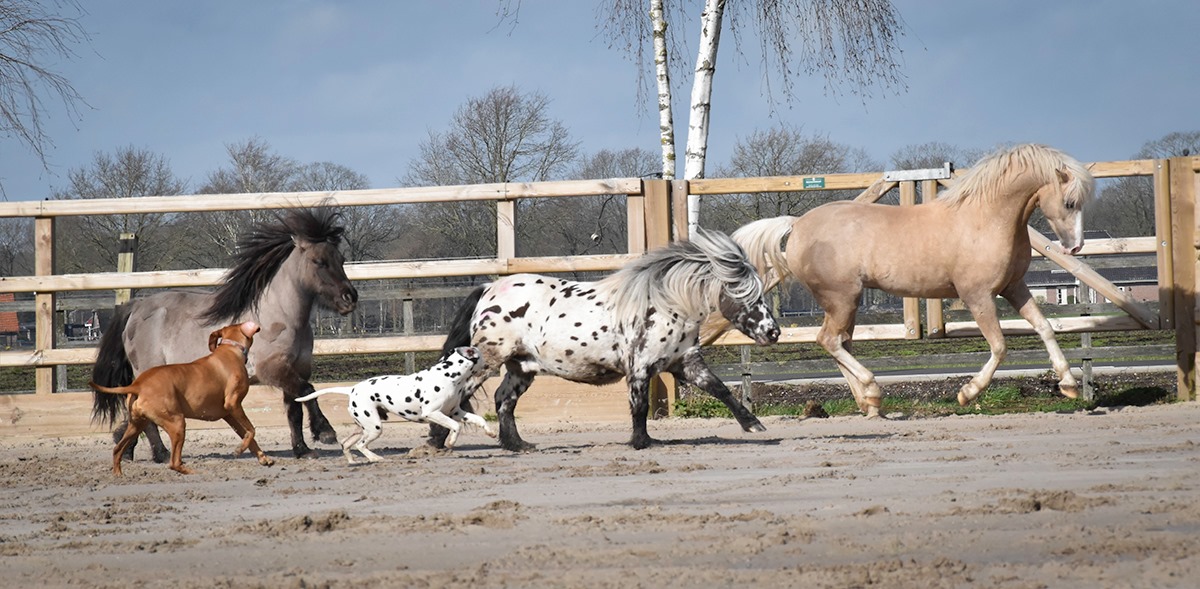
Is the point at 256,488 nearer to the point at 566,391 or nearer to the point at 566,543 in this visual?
the point at 566,543

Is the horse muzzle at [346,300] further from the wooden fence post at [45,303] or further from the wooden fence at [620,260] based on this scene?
the wooden fence post at [45,303]

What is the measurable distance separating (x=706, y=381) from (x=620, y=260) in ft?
9.13

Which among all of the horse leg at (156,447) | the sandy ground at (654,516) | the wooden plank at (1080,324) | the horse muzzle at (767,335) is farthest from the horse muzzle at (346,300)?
the wooden plank at (1080,324)

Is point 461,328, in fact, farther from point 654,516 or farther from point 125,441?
point 654,516

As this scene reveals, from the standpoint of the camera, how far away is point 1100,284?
1043cm

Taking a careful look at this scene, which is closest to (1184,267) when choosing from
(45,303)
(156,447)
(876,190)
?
(876,190)

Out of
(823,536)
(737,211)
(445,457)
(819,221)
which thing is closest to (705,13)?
(819,221)

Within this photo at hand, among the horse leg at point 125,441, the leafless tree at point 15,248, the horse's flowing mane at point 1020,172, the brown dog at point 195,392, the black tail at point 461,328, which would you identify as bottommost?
the horse leg at point 125,441

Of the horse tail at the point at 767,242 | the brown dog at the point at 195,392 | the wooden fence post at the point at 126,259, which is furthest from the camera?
the wooden fence post at the point at 126,259

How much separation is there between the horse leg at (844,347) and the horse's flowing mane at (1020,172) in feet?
3.99

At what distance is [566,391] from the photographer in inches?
416

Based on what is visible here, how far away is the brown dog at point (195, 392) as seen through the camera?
7234 mm

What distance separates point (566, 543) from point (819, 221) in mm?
5897

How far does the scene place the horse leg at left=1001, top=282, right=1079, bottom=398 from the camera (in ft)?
30.8
